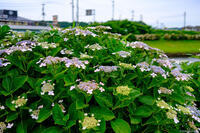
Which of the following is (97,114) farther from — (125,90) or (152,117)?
(152,117)

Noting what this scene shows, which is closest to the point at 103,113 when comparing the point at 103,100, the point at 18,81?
the point at 103,100

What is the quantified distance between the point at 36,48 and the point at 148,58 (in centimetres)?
115

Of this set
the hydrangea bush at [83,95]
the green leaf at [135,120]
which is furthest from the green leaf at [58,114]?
the green leaf at [135,120]

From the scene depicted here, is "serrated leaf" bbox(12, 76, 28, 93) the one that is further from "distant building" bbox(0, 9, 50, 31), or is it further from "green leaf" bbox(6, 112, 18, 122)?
→ "distant building" bbox(0, 9, 50, 31)

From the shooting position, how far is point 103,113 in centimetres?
129

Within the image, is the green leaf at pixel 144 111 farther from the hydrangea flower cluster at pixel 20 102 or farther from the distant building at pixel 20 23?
the distant building at pixel 20 23

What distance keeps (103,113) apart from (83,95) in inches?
7.8

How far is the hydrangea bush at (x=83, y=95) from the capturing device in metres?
1.23

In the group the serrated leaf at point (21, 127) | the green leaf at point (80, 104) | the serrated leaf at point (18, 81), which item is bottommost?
the serrated leaf at point (21, 127)

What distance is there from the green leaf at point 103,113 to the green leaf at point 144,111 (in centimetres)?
26

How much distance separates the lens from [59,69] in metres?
1.35

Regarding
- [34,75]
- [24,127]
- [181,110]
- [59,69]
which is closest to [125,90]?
[59,69]

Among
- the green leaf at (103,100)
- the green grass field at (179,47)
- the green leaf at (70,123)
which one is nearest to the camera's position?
the green leaf at (70,123)

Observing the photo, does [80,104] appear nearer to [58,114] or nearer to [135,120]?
[58,114]
